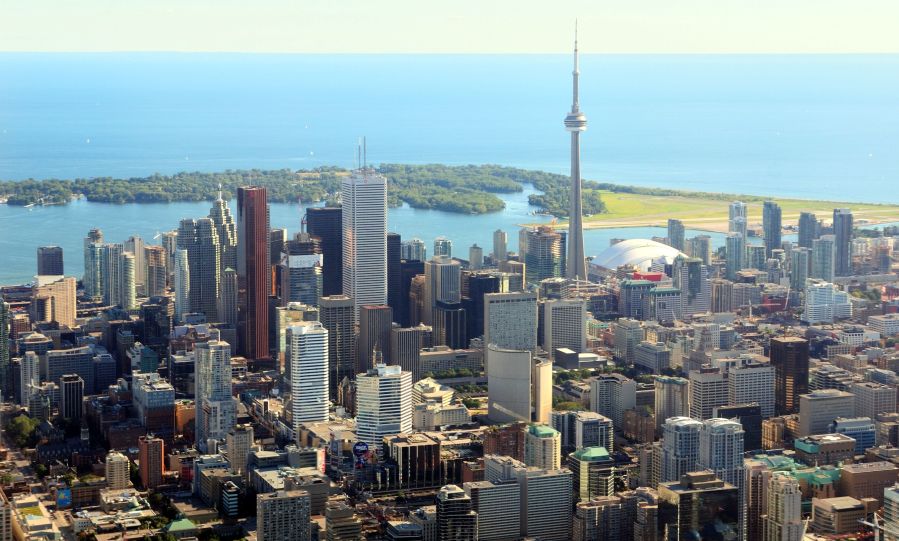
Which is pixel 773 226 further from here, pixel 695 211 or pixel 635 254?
pixel 695 211

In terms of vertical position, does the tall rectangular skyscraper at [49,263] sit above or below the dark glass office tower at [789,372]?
above

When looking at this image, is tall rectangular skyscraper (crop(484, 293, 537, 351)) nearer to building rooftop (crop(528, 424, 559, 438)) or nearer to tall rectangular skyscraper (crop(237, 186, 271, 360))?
tall rectangular skyscraper (crop(237, 186, 271, 360))

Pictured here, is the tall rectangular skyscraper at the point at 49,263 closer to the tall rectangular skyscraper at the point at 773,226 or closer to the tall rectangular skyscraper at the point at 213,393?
the tall rectangular skyscraper at the point at 213,393

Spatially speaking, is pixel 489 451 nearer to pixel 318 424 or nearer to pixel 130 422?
pixel 318 424

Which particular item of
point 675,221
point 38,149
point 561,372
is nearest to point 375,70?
point 38,149

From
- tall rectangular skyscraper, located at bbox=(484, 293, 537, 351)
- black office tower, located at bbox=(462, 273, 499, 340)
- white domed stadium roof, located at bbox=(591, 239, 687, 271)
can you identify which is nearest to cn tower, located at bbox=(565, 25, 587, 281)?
white domed stadium roof, located at bbox=(591, 239, 687, 271)

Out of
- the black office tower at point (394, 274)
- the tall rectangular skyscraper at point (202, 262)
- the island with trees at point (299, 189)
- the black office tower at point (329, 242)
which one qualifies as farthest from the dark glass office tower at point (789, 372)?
the island with trees at point (299, 189)
